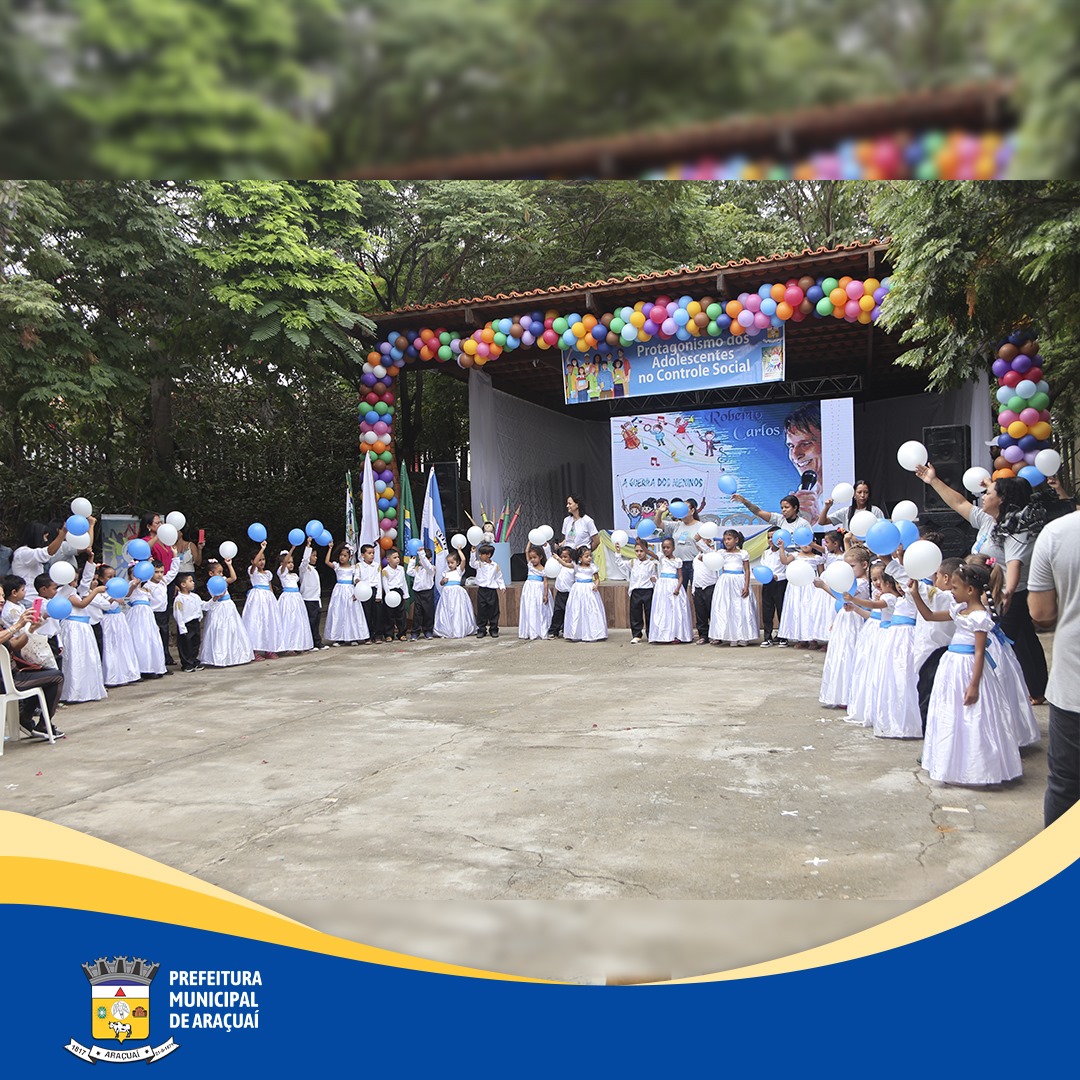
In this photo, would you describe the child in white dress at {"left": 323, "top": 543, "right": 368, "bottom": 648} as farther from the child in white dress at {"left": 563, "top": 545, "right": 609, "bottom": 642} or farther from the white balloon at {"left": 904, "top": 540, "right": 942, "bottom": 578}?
the white balloon at {"left": 904, "top": 540, "right": 942, "bottom": 578}

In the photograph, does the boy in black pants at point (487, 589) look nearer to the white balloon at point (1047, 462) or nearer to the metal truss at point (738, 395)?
the metal truss at point (738, 395)

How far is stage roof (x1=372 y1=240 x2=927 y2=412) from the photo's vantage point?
11.5 metres

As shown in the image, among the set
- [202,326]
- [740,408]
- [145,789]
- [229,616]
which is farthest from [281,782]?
[740,408]

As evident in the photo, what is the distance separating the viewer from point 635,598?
11531 millimetres

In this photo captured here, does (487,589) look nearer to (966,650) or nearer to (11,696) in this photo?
(11,696)

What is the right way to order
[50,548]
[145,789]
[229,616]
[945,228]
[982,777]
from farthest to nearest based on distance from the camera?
[229,616] → [50,548] → [945,228] → [145,789] → [982,777]

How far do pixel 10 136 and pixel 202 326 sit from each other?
11.3 m

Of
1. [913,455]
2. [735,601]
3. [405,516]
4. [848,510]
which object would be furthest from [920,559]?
[405,516]

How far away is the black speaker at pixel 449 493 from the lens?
1365 centimetres

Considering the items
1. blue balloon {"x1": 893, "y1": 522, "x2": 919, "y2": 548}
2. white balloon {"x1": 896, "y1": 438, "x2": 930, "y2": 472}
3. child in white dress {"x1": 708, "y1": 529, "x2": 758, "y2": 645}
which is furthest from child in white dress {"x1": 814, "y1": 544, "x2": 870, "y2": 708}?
child in white dress {"x1": 708, "y1": 529, "x2": 758, "y2": 645}

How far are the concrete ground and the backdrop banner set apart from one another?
6.27 metres

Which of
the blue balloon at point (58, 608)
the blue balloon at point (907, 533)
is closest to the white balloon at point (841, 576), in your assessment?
the blue balloon at point (907, 533)

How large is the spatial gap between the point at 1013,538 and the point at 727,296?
24.7 ft

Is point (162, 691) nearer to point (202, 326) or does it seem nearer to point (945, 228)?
point (202, 326)
